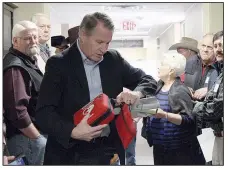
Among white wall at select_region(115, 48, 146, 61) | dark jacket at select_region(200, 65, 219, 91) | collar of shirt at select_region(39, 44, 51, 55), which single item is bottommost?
dark jacket at select_region(200, 65, 219, 91)

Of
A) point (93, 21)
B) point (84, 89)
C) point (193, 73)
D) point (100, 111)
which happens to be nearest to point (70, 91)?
point (84, 89)

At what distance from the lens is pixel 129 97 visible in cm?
134

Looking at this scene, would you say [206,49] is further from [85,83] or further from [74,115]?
[74,115]

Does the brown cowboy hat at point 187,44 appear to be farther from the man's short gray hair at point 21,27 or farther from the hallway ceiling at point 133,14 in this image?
the man's short gray hair at point 21,27

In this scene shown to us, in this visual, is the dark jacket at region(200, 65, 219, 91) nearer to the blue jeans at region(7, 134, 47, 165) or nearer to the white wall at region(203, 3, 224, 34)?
the white wall at region(203, 3, 224, 34)

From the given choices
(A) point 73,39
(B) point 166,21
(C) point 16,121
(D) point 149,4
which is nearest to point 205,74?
(B) point 166,21

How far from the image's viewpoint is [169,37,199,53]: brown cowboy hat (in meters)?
1.56

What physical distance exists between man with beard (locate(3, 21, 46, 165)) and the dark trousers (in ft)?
1.93

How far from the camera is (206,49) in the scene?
1.65 m

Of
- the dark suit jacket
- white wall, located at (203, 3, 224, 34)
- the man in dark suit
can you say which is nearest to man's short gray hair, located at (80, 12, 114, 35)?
the man in dark suit

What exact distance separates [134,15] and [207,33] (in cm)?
40

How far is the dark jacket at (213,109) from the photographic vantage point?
4.96ft

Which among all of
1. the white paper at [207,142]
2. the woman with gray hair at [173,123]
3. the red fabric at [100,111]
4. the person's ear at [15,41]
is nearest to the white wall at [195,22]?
the woman with gray hair at [173,123]

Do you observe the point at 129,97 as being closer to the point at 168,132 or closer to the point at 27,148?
the point at 168,132
